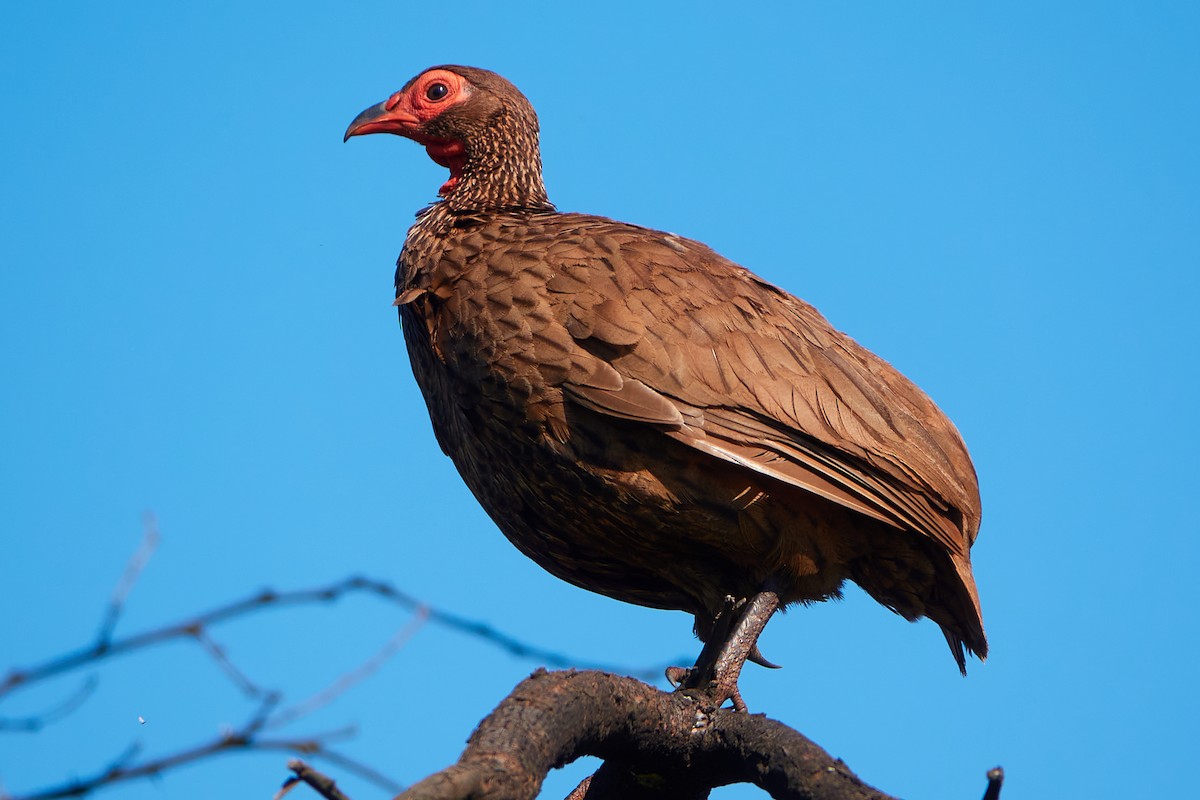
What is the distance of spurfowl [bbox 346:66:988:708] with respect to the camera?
14.1 feet

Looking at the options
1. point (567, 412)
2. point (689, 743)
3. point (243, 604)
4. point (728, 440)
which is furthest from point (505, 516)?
point (243, 604)

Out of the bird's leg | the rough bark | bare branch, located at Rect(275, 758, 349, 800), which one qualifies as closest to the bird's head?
the bird's leg

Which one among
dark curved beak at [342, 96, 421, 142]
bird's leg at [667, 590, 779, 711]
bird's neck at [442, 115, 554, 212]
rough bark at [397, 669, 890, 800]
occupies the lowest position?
rough bark at [397, 669, 890, 800]

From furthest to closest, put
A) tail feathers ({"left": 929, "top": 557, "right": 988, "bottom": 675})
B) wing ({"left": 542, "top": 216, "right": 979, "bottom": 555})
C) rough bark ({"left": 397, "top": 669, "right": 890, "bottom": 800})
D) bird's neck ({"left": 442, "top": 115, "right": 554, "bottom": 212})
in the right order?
bird's neck ({"left": 442, "top": 115, "right": 554, "bottom": 212}) < tail feathers ({"left": 929, "top": 557, "right": 988, "bottom": 675}) < wing ({"left": 542, "top": 216, "right": 979, "bottom": 555}) < rough bark ({"left": 397, "top": 669, "right": 890, "bottom": 800})

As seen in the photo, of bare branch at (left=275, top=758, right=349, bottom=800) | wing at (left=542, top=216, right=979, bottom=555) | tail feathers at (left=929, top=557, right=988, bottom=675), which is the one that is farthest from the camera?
tail feathers at (left=929, top=557, right=988, bottom=675)

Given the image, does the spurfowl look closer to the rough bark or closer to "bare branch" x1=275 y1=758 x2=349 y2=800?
the rough bark

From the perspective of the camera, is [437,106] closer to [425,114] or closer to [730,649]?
[425,114]

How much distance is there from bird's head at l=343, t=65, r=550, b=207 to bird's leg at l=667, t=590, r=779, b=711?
1.99 m

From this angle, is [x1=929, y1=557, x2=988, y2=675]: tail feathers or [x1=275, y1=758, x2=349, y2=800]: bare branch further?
[x1=929, y1=557, x2=988, y2=675]: tail feathers

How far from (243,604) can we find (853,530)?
2769mm

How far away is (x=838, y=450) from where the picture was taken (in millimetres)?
4363

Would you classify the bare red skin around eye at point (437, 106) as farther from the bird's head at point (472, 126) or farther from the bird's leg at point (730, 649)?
the bird's leg at point (730, 649)

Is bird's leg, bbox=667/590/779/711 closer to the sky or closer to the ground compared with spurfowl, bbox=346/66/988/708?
closer to the ground

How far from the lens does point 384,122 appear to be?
5.79m
